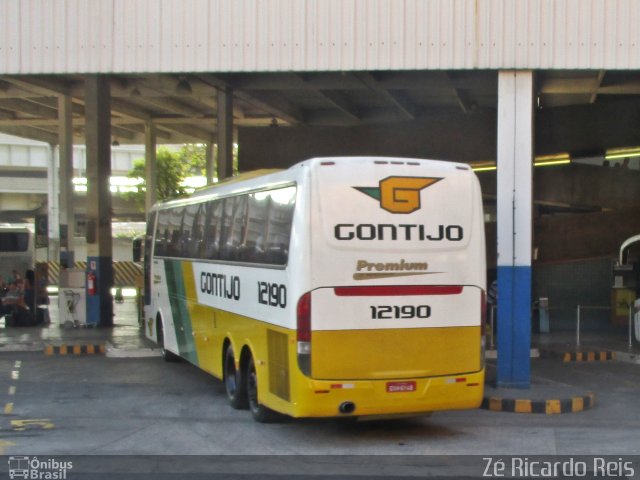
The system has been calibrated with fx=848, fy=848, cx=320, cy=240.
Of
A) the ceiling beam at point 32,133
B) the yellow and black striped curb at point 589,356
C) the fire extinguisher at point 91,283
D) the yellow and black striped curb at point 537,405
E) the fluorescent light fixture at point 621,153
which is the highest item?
the ceiling beam at point 32,133

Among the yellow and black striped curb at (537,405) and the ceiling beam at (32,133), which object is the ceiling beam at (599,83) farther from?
the ceiling beam at (32,133)

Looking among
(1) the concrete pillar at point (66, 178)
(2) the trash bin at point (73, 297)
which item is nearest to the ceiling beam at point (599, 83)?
(2) the trash bin at point (73, 297)

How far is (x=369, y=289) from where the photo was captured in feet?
30.1

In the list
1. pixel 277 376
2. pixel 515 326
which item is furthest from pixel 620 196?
pixel 277 376

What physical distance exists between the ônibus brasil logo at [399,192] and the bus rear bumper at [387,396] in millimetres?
1892

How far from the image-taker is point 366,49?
40.9 feet

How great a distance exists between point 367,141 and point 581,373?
11990mm

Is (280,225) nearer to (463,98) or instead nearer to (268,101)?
(463,98)

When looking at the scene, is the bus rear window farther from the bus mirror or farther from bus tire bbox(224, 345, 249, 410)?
bus tire bbox(224, 345, 249, 410)

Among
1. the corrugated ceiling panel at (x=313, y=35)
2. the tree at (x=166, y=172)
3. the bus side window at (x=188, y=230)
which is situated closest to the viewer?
the corrugated ceiling panel at (x=313, y=35)

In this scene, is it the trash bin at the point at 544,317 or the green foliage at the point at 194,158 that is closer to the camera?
the trash bin at the point at 544,317

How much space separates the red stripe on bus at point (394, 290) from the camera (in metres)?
9.09

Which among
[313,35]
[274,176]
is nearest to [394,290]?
[274,176]

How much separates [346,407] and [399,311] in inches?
46.4
